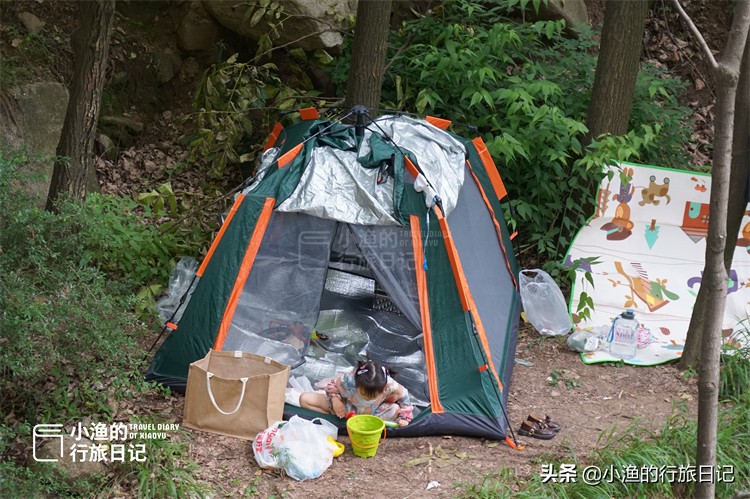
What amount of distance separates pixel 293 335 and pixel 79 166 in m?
1.67

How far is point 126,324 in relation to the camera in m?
3.71

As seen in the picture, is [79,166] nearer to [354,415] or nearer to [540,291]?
[354,415]

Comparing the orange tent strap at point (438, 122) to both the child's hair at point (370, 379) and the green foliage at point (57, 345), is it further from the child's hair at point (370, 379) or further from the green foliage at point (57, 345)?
the green foliage at point (57, 345)

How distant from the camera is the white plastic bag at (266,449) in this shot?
352 centimetres

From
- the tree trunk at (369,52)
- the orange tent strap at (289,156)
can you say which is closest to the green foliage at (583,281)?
the tree trunk at (369,52)

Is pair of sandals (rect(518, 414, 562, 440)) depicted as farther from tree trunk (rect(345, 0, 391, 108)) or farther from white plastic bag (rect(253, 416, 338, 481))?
tree trunk (rect(345, 0, 391, 108))

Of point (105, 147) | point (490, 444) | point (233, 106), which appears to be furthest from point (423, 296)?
point (105, 147)

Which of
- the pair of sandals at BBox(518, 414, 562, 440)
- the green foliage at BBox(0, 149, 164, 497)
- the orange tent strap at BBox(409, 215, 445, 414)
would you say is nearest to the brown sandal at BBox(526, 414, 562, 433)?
the pair of sandals at BBox(518, 414, 562, 440)

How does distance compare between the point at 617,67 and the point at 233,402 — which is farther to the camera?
the point at 617,67

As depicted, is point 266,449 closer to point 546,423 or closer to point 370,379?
point 370,379

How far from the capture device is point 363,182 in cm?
422

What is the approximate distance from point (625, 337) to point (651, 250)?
2.87 feet

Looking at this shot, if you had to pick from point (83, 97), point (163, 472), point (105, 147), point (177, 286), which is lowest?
point (163, 472)

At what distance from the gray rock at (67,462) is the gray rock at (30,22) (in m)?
4.30
